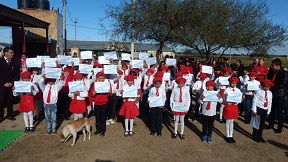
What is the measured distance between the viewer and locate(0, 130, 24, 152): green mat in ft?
19.5

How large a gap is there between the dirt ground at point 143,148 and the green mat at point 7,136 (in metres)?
0.14

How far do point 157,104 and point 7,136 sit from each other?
4.22m

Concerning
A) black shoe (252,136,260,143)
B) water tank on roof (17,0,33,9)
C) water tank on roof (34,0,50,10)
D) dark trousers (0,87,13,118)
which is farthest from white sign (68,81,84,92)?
water tank on roof (17,0,33,9)

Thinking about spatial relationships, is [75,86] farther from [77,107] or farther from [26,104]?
[26,104]

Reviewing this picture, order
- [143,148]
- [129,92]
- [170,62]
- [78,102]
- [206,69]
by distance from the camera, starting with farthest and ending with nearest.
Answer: [170,62] < [206,69] < [78,102] < [129,92] < [143,148]

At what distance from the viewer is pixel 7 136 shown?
6.48 m

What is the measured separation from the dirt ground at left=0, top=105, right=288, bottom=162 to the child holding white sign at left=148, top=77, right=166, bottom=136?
0.30 m

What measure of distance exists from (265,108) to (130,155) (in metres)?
3.88

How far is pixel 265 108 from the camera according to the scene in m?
6.45

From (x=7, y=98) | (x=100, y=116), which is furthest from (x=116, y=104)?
(x=7, y=98)

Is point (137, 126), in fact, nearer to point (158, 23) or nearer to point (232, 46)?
point (158, 23)

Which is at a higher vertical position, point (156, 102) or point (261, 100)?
point (261, 100)

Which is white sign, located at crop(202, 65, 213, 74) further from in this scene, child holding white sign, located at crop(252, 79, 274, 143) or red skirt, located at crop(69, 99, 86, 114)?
red skirt, located at crop(69, 99, 86, 114)

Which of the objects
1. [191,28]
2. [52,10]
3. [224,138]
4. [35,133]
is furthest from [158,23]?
[52,10]
